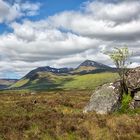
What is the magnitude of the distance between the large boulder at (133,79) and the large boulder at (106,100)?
2353mm

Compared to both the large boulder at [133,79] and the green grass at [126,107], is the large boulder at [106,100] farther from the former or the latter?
the large boulder at [133,79]

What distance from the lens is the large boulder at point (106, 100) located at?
3174 centimetres

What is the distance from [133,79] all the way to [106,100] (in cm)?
622

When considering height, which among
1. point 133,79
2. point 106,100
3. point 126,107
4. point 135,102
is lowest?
point 126,107

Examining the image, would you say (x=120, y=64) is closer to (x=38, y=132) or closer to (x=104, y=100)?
(x=104, y=100)

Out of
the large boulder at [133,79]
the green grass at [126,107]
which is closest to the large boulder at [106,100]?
the green grass at [126,107]

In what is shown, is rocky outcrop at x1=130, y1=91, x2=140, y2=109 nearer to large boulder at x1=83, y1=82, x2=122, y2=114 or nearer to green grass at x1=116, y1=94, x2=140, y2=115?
green grass at x1=116, y1=94, x2=140, y2=115

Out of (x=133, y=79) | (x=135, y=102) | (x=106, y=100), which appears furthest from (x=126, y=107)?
(x=133, y=79)

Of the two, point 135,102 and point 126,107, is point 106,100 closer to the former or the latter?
point 126,107

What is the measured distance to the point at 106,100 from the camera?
32.6m

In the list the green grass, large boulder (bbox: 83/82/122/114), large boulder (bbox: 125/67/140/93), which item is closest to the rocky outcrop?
the green grass

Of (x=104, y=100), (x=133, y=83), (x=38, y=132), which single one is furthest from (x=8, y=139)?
(x=133, y=83)

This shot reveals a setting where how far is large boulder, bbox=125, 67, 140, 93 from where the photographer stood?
36625 millimetres

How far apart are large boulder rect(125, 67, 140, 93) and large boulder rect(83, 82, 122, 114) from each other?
235cm
